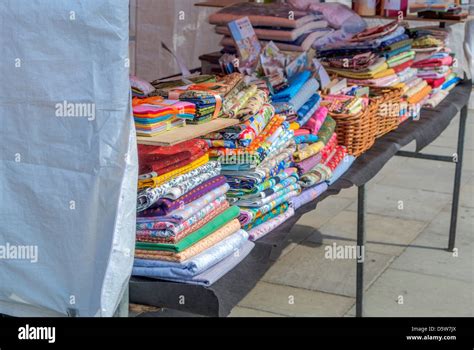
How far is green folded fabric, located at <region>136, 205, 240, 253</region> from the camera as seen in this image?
8.66 feet

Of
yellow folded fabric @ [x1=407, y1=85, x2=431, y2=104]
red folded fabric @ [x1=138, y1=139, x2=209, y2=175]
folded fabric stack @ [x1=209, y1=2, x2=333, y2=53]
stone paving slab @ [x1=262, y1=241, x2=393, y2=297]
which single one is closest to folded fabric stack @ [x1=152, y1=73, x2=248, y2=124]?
red folded fabric @ [x1=138, y1=139, x2=209, y2=175]

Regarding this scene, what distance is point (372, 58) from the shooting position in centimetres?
471

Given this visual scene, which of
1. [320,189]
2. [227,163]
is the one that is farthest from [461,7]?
[227,163]

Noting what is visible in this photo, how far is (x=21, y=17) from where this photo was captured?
219 cm

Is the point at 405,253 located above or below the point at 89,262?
below

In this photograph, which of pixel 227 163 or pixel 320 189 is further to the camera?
pixel 320 189

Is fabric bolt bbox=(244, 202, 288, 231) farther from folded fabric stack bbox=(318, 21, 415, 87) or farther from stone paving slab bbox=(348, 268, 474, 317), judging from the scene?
folded fabric stack bbox=(318, 21, 415, 87)

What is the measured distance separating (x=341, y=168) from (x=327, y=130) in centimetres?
18

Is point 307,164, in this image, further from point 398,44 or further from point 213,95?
point 398,44

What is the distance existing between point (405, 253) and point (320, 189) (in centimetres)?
204

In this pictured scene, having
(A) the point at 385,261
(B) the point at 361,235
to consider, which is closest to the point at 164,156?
(B) the point at 361,235
